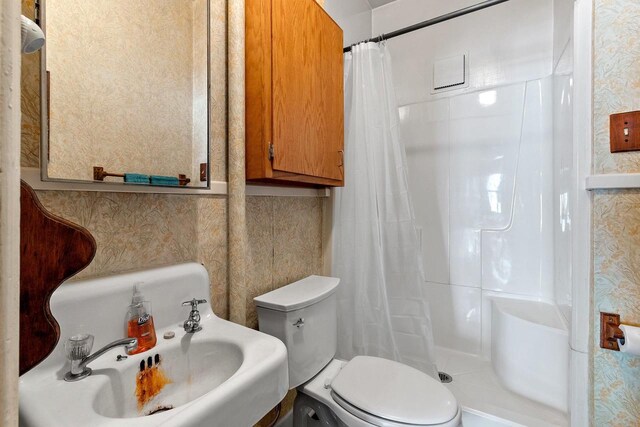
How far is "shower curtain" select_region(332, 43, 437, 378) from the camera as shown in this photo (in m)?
1.46

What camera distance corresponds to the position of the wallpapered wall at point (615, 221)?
952mm

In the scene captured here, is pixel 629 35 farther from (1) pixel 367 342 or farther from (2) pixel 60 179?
(2) pixel 60 179

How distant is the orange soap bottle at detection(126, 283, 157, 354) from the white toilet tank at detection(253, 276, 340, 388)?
38 centimetres

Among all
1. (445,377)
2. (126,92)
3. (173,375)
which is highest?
(126,92)

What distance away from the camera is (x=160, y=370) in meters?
0.77

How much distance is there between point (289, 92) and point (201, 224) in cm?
57

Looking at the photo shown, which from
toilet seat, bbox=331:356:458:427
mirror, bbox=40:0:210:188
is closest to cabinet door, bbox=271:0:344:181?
mirror, bbox=40:0:210:188

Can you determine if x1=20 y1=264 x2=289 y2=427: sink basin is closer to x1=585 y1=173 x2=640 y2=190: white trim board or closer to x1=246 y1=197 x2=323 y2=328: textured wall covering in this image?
x1=246 y1=197 x2=323 y2=328: textured wall covering

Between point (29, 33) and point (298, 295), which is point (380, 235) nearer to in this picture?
point (298, 295)

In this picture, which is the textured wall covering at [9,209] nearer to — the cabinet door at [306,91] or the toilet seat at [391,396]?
the cabinet door at [306,91]

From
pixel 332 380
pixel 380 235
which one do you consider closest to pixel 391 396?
pixel 332 380

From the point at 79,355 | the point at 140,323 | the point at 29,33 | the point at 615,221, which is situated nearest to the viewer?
the point at 29,33

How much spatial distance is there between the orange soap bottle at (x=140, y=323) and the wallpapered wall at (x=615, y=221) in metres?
1.40

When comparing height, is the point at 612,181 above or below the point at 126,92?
below
